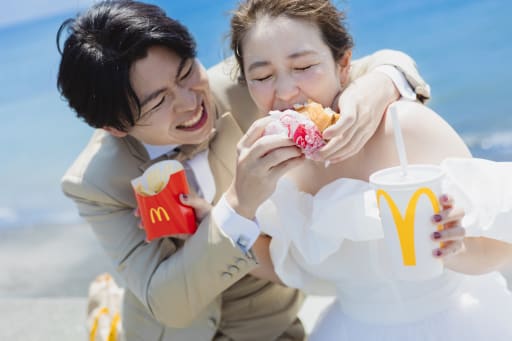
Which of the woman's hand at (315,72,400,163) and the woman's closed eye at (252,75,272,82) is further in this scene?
the woman's closed eye at (252,75,272,82)

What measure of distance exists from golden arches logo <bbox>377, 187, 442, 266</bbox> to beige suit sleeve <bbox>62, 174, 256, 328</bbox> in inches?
26.8

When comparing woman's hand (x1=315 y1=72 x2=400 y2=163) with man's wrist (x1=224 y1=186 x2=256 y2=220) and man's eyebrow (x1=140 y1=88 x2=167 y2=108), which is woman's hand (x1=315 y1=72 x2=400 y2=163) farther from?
man's eyebrow (x1=140 y1=88 x2=167 y2=108)

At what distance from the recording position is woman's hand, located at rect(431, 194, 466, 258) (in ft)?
4.82

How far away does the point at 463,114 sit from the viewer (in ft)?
25.0

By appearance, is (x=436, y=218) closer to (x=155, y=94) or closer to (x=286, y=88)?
(x=286, y=88)

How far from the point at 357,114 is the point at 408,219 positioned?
407mm

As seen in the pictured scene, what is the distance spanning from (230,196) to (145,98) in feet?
1.68

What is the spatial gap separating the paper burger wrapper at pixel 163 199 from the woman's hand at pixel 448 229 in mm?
907

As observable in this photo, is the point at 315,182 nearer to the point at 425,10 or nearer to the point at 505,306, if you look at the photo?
the point at 505,306

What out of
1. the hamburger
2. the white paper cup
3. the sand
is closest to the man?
the hamburger

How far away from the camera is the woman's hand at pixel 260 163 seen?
1.74m

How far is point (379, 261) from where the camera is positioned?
6.23 ft

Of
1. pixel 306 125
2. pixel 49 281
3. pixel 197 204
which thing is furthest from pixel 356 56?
pixel 306 125

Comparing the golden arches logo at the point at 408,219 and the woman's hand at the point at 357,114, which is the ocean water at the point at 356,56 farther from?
the golden arches logo at the point at 408,219
